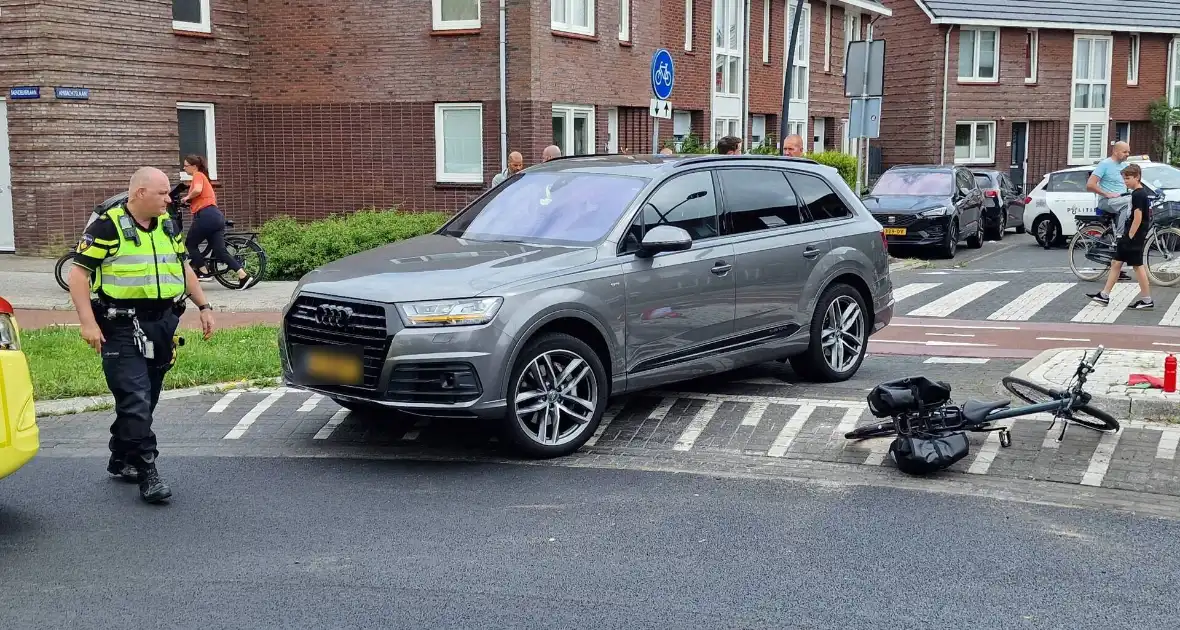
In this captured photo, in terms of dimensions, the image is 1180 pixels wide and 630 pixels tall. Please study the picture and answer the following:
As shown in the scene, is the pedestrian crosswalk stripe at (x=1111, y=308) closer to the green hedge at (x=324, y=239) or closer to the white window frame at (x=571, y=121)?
the green hedge at (x=324, y=239)

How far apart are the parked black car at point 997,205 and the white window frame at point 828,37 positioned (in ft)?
29.8

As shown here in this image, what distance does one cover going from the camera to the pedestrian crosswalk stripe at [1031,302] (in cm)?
→ 1387

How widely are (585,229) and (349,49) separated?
16054 mm

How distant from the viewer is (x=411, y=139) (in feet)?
75.2

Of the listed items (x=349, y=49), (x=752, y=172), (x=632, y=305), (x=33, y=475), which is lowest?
(x=33, y=475)

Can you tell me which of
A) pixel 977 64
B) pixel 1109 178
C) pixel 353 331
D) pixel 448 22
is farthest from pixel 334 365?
pixel 977 64

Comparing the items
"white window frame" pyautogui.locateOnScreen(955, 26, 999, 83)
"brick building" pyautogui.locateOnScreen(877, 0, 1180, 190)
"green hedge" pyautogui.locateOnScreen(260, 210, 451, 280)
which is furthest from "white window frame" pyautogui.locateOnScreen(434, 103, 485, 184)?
"white window frame" pyautogui.locateOnScreen(955, 26, 999, 83)

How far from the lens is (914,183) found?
23578 mm

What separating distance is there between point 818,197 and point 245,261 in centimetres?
929

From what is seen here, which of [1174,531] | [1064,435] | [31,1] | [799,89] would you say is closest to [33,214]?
[31,1]

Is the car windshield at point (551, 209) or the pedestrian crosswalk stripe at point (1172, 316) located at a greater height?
the car windshield at point (551, 209)

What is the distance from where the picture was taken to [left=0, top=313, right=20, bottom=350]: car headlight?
5.69m

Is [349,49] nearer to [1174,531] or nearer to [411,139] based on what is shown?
[411,139]

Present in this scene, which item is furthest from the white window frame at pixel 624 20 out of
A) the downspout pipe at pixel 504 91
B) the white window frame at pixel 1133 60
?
the white window frame at pixel 1133 60
